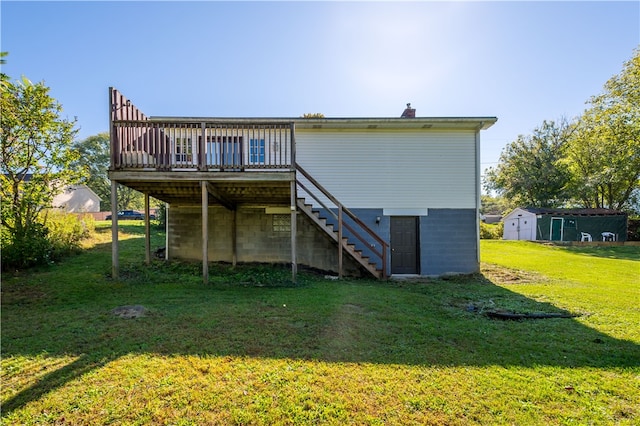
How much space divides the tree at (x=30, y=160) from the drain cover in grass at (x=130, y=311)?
17.1 feet

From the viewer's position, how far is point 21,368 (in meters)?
3.07

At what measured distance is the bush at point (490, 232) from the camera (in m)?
24.8

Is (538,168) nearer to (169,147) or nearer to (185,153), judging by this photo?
(185,153)

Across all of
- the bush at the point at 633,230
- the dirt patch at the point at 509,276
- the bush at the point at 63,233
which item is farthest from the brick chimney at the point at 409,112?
the bush at the point at 633,230

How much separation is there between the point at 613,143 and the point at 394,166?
74.0 ft

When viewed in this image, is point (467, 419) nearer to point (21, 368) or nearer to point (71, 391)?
point (71, 391)

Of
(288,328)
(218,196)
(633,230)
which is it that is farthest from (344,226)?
(633,230)

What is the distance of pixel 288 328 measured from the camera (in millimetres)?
4320

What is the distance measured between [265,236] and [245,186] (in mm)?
2598

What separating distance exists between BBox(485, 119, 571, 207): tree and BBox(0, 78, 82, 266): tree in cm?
3433

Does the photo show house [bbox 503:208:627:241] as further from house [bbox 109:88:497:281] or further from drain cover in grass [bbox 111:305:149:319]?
drain cover in grass [bbox 111:305:149:319]

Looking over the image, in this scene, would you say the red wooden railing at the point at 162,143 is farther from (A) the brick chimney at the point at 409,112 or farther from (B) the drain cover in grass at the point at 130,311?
(A) the brick chimney at the point at 409,112

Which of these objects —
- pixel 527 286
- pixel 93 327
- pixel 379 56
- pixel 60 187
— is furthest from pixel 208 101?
pixel 527 286

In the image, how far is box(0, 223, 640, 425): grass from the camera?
251 centimetres
